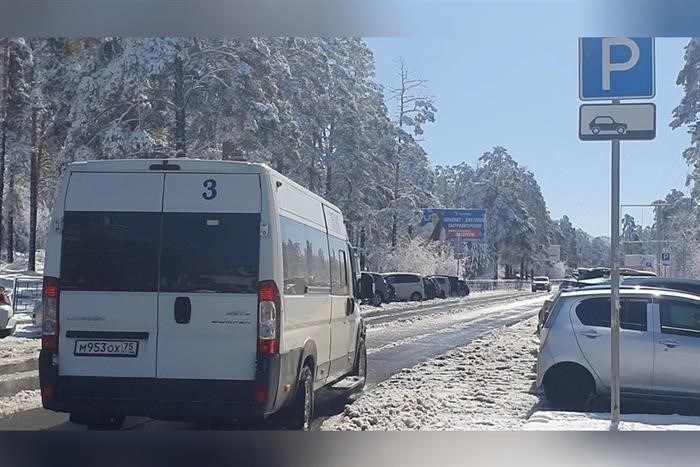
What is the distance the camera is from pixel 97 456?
25.8ft

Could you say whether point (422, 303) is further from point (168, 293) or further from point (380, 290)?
point (168, 293)

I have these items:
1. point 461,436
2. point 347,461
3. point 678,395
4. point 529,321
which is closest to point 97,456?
point 347,461

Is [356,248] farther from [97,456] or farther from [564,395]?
[97,456]

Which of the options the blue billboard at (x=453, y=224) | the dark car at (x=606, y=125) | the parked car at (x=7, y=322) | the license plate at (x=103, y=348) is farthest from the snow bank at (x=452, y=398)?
the parked car at (x=7, y=322)

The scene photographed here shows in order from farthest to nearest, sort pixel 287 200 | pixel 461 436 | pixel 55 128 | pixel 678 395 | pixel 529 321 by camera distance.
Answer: pixel 529 321 < pixel 55 128 < pixel 678 395 < pixel 461 436 < pixel 287 200

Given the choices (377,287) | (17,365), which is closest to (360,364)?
(377,287)

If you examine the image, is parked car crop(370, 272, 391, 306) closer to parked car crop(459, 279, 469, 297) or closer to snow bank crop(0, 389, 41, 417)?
parked car crop(459, 279, 469, 297)

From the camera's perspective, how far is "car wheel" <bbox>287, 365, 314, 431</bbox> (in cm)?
801

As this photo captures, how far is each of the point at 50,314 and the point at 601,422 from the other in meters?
5.24

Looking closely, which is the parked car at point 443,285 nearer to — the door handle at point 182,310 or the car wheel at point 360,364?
the car wheel at point 360,364

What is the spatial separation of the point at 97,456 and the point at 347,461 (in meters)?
2.29

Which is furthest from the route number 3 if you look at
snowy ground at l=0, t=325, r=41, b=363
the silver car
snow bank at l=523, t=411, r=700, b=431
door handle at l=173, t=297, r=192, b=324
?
snowy ground at l=0, t=325, r=41, b=363

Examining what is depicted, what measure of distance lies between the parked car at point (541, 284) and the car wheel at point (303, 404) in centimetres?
509

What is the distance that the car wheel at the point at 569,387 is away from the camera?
9.41m
